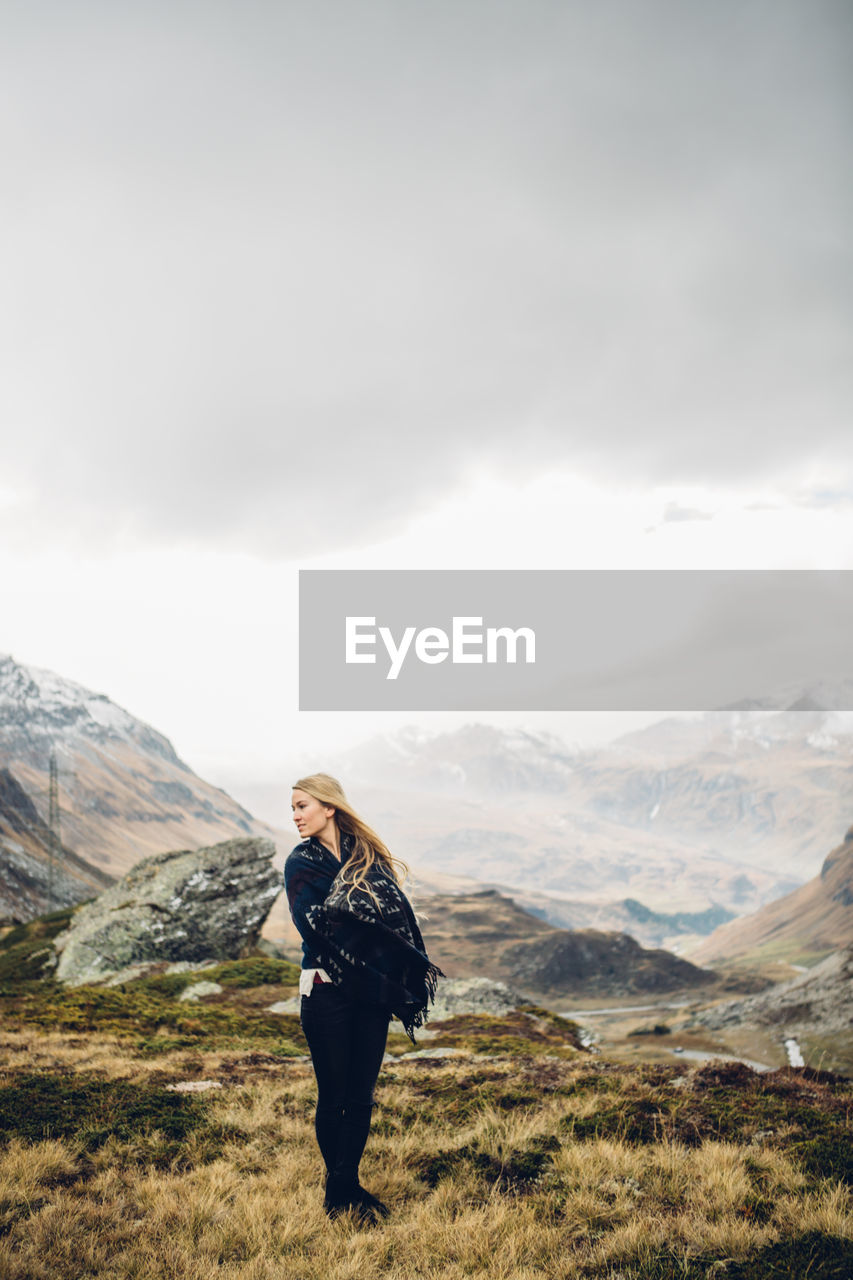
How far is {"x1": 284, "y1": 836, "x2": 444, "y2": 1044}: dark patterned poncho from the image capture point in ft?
19.1

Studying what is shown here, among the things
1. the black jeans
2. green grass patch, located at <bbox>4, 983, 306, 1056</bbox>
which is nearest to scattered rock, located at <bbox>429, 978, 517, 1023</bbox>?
green grass patch, located at <bbox>4, 983, 306, 1056</bbox>

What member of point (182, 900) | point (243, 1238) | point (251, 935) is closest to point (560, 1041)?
point (251, 935)

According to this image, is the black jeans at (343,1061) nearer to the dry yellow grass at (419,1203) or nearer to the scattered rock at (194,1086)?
the dry yellow grass at (419,1203)

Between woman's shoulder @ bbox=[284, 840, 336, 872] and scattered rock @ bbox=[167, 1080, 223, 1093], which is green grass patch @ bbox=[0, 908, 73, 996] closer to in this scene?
scattered rock @ bbox=[167, 1080, 223, 1093]

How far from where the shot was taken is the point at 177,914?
33531 millimetres

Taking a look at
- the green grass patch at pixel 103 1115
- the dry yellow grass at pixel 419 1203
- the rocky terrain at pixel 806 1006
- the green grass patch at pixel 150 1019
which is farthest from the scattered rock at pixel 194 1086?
the rocky terrain at pixel 806 1006

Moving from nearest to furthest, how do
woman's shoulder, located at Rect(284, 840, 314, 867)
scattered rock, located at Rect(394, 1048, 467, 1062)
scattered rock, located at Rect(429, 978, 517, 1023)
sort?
woman's shoulder, located at Rect(284, 840, 314, 867) < scattered rock, located at Rect(394, 1048, 467, 1062) < scattered rock, located at Rect(429, 978, 517, 1023)

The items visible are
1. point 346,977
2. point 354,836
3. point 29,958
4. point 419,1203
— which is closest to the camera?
point 346,977

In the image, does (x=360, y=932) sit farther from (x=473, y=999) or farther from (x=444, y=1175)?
(x=473, y=999)

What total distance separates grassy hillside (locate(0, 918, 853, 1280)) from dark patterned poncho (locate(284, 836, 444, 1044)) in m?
1.83

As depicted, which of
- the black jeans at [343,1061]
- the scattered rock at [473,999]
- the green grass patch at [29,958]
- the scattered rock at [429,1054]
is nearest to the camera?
the black jeans at [343,1061]

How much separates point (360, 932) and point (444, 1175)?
344cm

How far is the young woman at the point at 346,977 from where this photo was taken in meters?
5.80

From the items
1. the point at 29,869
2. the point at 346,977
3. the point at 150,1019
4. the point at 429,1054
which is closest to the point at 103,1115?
the point at 346,977
